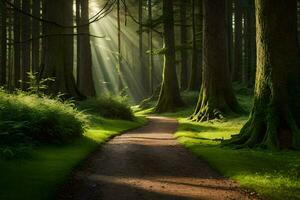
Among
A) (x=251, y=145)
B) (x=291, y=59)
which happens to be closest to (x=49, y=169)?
(x=251, y=145)

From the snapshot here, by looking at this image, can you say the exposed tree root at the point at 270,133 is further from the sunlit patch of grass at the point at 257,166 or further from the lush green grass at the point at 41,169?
the lush green grass at the point at 41,169

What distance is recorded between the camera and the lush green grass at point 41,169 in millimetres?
8109

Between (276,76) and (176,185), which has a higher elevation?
(276,76)

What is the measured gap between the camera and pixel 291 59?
46.4 feet

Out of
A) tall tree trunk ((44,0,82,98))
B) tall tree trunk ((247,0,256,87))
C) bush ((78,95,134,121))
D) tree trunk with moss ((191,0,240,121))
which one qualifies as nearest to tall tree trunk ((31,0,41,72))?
bush ((78,95,134,121))

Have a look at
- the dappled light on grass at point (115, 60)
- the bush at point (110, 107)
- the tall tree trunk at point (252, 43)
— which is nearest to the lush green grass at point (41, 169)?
the bush at point (110, 107)

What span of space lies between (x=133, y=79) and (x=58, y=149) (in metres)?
80.0

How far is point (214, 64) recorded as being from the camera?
25531mm

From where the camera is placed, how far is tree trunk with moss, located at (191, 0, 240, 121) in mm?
25234

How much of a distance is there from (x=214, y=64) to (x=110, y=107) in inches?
257

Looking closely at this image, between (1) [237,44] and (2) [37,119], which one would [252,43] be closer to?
(1) [237,44]

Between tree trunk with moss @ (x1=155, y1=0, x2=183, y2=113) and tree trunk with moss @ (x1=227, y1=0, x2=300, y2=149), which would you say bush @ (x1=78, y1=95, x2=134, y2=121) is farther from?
tree trunk with moss @ (x1=227, y1=0, x2=300, y2=149)

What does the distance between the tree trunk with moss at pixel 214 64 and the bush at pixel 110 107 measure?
4303mm

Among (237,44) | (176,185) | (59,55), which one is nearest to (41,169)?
(176,185)
